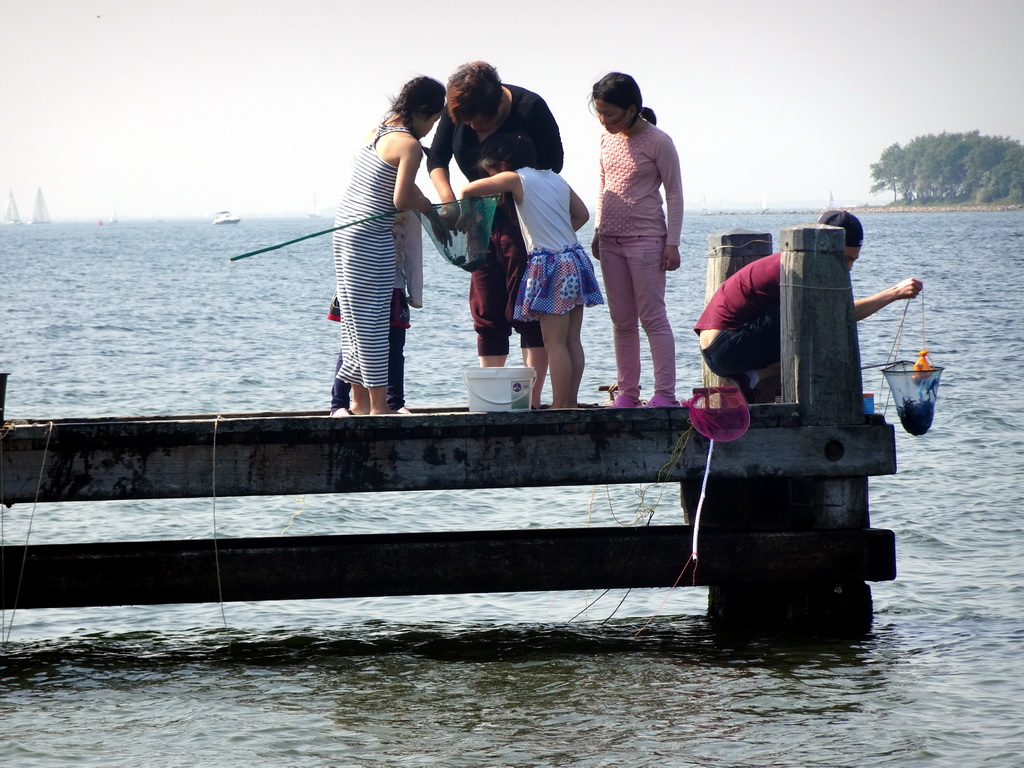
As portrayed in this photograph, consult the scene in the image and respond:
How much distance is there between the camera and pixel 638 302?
6.40 metres

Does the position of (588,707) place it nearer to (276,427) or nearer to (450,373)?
(276,427)

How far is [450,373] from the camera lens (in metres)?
20.6

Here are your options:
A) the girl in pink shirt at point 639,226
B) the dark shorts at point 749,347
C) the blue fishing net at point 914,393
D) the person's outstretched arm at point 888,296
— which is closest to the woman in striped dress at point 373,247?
the girl in pink shirt at point 639,226

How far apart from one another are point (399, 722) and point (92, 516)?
227 inches

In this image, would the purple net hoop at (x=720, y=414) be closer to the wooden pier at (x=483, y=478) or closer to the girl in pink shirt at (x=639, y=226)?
the wooden pier at (x=483, y=478)

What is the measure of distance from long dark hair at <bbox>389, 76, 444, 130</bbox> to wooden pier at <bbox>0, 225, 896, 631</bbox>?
4.92 ft

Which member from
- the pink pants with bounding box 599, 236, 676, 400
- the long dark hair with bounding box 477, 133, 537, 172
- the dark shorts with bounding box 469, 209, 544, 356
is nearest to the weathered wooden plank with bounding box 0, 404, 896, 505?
the pink pants with bounding box 599, 236, 676, 400

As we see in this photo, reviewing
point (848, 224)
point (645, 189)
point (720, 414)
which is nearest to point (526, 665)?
point (720, 414)

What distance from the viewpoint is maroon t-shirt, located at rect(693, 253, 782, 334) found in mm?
6114

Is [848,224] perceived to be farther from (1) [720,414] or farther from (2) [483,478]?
(2) [483,478]

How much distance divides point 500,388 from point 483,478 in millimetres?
448

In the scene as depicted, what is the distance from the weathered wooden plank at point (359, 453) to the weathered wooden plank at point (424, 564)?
378 millimetres

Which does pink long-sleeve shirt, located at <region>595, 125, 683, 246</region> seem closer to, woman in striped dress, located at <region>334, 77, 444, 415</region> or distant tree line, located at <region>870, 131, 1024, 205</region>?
woman in striped dress, located at <region>334, 77, 444, 415</region>

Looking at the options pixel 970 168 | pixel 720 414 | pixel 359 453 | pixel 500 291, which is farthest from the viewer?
pixel 970 168
